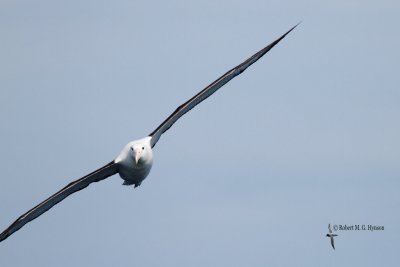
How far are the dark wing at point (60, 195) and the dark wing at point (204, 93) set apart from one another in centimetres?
222

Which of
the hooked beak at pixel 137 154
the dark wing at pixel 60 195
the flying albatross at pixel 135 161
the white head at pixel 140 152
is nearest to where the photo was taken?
the hooked beak at pixel 137 154

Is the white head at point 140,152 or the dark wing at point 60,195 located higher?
the white head at point 140,152

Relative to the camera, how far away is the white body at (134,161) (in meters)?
53.2

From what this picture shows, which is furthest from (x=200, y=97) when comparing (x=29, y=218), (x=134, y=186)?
(x=29, y=218)

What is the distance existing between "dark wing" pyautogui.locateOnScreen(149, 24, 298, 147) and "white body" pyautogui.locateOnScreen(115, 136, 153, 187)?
1301 millimetres

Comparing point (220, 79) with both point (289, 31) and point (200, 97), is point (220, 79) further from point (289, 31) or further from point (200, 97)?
point (289, 31)

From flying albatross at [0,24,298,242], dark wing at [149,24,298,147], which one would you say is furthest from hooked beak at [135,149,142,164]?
dark wing at [149,24,298,147]

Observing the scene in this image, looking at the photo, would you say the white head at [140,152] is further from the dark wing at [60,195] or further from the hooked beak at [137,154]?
the dark wing at [60,195]

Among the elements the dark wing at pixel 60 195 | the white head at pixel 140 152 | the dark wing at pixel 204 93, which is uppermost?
the dark wing at pixel 204 93

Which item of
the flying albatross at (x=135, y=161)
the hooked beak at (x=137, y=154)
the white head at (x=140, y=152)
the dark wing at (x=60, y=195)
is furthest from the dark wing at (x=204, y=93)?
the hooked beak at (x=137, y=154)

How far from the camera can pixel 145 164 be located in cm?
5344

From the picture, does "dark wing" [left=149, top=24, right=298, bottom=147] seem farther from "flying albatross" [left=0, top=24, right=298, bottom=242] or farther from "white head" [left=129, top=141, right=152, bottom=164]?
"white head" [left=129, top=141, right=152, bottom=164]

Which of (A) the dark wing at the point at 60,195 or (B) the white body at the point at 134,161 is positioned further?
(A) the dark wing at the point at 60,195

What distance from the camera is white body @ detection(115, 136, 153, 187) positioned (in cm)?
5319
